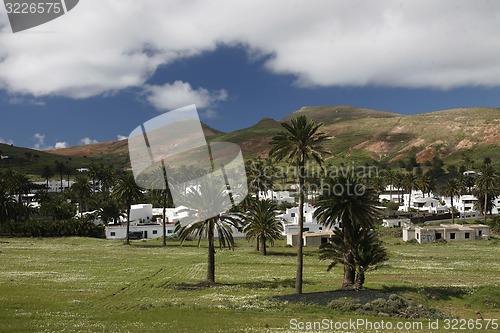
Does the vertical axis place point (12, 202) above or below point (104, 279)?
above

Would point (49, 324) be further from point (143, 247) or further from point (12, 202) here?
point (12, 202)

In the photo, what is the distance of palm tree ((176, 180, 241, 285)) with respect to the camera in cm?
4447

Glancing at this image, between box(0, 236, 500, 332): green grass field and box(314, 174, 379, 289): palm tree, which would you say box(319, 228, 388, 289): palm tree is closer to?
box(314, 174, 379, 289): palm tree

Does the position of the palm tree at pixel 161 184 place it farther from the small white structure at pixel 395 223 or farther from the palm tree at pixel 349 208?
the small white structure at pixel 395 223

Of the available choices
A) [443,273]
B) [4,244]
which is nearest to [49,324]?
[443,273]

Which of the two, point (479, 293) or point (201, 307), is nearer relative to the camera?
point (201, 307)

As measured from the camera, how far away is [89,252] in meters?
69.8

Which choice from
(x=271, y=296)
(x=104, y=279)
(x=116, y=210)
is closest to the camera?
(x=271, y=296)

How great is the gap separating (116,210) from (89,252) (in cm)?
4367

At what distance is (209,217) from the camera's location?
44.4 metres

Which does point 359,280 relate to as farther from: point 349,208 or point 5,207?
point 5,207

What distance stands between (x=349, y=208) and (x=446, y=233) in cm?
6376

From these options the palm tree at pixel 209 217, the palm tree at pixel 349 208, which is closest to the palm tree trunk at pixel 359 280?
the palm tree at pixel 349 208

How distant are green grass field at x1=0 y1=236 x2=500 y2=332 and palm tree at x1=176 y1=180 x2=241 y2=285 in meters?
4.10
